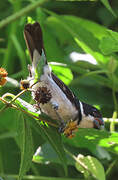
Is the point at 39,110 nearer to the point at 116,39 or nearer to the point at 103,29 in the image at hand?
the point at 116,39

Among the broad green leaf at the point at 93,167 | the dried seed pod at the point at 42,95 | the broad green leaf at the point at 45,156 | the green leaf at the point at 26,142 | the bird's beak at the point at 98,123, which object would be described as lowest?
the broad green leaf at the point at 45,156

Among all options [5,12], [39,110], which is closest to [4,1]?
[5,12]

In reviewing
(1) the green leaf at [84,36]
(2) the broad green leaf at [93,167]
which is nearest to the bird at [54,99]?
(2) the broad green leaf at [93,167]

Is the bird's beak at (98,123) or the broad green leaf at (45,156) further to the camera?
the broad green leaf at (45,156)

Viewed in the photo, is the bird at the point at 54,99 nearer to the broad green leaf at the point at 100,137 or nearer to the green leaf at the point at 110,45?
the broad green leaf at the point at 100,137

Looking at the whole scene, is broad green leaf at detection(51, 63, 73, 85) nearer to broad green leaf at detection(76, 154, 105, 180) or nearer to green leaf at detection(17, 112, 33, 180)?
broad green leaf at detection(76, 154, 105, 180)

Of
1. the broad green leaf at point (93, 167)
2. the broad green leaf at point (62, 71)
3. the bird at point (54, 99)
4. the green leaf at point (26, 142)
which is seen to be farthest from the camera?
the broad green leaf at point (62, 71)
